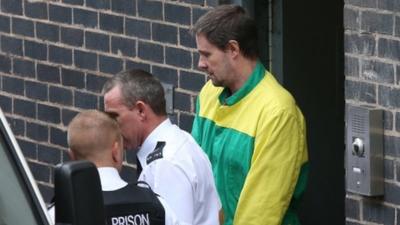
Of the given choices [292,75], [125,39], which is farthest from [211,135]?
[125,39]

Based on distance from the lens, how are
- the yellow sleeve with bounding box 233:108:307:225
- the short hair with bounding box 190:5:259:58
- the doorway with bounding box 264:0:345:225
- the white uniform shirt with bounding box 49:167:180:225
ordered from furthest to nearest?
the doorway with bounding box 264:0:345:225
the short hair with bounding box 190:5:259:58
the yellow sleeve with bounding box 233:108:307:225
the white uniform shirt with bounding box 49:167:180:225

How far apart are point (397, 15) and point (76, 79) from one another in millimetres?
3013

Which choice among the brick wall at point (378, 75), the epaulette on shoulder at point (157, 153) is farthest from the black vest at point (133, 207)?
the brick wall at point (378, 75)

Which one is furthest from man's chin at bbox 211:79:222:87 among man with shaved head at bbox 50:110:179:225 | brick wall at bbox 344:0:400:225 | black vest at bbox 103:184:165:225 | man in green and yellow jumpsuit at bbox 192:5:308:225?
black vest at bbox 103:184:165:225

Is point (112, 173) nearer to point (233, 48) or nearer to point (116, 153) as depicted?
point (116, 153)

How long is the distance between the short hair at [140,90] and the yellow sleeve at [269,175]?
0.53 meters

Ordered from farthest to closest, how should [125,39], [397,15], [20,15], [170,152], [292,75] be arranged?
1. [20,15]
2. [125,39]
3. [292,75]
4. [397,15]
5. [170,152]

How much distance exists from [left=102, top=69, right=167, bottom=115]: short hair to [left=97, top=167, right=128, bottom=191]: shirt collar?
735 millimetres

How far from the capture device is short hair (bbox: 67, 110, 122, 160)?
6.08m

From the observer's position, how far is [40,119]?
34.3ft

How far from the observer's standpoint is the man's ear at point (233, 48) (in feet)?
23.7

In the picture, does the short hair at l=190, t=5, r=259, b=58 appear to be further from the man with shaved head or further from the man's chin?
the man with shaved head

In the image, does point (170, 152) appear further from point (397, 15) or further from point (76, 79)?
point (76, 79)

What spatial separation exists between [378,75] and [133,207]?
7.18ft
